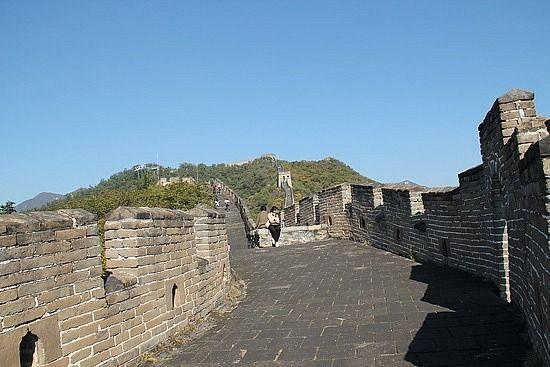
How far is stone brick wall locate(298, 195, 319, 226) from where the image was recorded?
828 inches

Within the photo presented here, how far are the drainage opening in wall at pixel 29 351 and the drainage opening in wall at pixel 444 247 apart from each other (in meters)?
7.72

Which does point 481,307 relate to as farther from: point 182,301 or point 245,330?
point 182,301

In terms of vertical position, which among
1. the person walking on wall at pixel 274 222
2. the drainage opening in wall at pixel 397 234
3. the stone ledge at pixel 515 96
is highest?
the stone ledge at pixel 515 96

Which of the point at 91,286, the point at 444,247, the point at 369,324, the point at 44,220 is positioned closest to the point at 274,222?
the point at 444,247

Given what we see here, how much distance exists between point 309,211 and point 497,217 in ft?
48.4

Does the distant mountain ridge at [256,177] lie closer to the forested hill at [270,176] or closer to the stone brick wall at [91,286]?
the forested hill at [270,176]

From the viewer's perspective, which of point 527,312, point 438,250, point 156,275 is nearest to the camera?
point 527,312

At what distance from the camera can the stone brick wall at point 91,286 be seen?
437cm

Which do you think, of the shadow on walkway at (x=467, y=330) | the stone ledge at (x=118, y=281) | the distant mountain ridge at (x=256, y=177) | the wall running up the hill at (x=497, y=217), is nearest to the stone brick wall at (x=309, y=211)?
the wall running up the hill at (x=497, y=217)

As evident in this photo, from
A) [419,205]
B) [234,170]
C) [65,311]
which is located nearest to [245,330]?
[65,311]

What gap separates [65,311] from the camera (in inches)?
192

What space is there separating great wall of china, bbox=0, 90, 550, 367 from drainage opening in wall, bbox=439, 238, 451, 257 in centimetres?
4

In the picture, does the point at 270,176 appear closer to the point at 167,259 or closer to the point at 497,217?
the point at 497,217

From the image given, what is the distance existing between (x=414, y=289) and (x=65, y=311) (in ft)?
18.2
